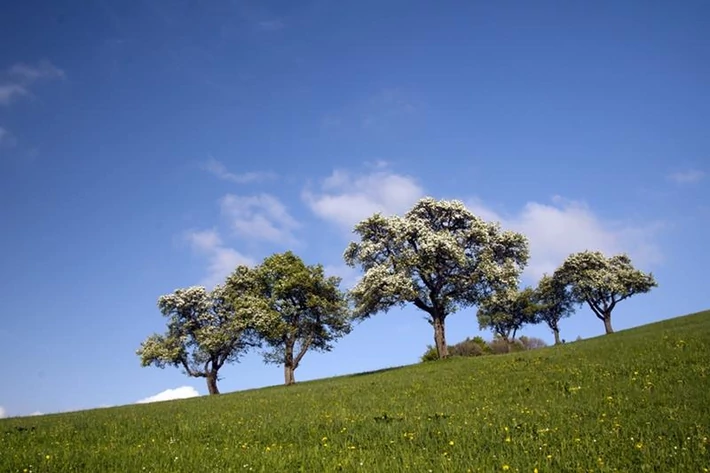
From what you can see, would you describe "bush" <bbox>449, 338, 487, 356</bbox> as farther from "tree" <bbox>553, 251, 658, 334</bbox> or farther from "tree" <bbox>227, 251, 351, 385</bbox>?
"tree" <bbox>227, 251, 351, 385</bbox>

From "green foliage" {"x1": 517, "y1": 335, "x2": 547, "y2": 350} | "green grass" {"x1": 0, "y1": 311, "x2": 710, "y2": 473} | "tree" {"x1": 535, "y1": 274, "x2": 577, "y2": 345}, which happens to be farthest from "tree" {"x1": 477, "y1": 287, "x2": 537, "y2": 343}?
"green grass" {"x1": 0, "y1": 311, "x2": 710, "y2": 473}

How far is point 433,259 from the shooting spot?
1890 inches

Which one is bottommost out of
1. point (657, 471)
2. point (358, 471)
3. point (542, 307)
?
point (657, 471)

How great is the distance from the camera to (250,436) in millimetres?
14898

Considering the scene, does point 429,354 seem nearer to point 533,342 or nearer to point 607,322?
point 607,322

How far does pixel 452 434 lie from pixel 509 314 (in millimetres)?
86593

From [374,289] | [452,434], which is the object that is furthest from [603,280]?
[452,434]

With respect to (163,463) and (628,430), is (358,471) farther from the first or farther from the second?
(628,430)

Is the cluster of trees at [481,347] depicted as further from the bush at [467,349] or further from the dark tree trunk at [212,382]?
the dark tree trunk at [212,382]

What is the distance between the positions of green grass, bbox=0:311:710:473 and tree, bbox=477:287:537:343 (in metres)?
68.9

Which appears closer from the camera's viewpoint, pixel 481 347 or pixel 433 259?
pixel 433 259

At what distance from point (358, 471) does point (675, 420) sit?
29.3ft

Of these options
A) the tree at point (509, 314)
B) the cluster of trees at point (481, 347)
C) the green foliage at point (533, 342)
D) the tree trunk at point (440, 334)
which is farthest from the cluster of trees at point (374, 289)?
the green foliage at point (533, 342)

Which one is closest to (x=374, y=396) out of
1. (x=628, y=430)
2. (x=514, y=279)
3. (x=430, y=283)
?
(x=628, y=430)
